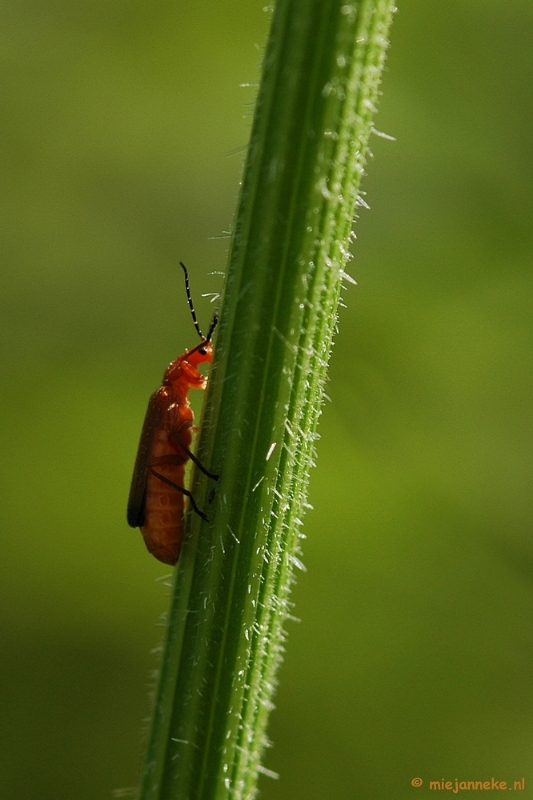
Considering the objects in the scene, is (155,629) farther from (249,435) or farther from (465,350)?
(249,435)

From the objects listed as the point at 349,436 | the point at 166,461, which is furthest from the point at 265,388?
the point at 349,436

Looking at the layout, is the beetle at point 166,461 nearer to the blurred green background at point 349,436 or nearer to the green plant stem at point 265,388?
the green plant stem at point 265,388

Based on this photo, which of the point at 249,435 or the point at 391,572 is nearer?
the point at 249,435

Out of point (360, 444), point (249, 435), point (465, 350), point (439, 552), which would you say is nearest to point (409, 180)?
point (465, 350)

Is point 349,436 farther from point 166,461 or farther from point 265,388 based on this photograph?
point 265,388

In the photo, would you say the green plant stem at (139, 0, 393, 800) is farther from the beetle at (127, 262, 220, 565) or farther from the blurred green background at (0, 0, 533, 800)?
the blurred green background at (0, 0, 533, 800)

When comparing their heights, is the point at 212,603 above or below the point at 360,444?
below

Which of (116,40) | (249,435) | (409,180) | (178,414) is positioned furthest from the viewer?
(116,40)

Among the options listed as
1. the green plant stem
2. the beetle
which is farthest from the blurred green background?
the green plant stem
